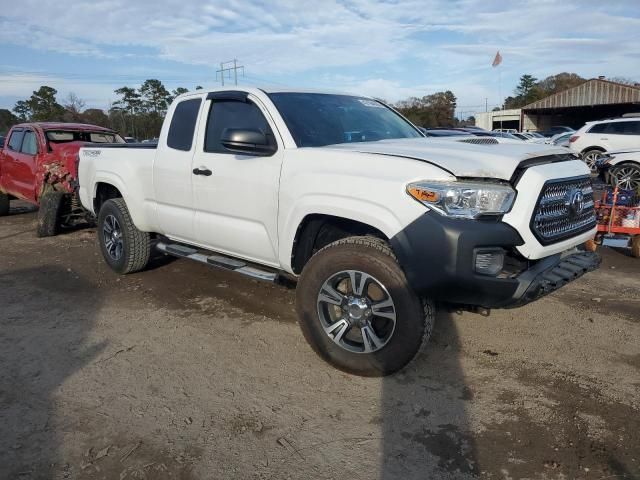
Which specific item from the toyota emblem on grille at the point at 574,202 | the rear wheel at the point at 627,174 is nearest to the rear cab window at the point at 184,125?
the toyota emblem on grille at the point at 574,202

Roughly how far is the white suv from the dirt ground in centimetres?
1116

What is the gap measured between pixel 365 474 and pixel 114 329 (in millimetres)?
2788

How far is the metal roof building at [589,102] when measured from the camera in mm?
37625

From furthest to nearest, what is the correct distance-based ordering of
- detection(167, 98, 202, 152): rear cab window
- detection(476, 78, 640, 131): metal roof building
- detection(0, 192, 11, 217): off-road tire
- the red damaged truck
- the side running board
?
detection(476, 78, 640, 131): metal roof building → detection(0, 192, 11, 217): off-road tire → the red damaged truck → detection(167, 98, 202, 152): rear cab window → the side running board

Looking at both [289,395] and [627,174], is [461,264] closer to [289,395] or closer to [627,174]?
Answer: [289,395]

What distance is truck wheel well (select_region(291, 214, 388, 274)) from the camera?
3777 mm

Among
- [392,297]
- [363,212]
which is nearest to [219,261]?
[363,212]

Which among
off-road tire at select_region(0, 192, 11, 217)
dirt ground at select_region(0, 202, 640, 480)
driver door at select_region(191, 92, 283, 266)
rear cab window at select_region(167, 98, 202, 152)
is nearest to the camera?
dirt ground at select_region(0, 202, 640, 480)

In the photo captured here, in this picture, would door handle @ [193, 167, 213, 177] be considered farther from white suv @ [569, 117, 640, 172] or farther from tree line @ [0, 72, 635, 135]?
tree line @ [0, 72, 635, 135]

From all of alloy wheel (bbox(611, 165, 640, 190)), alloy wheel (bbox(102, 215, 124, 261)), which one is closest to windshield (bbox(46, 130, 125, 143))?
alloy wheel (bbox(102, 215, 124, 261))

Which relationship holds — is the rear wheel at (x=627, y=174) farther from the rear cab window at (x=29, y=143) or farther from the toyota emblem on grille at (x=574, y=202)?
the rear cab window at (x=29, y=143)

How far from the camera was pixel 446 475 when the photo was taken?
8.58ft

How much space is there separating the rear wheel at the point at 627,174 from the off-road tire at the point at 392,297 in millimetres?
9472

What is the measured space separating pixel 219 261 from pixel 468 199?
2368 millimetres
